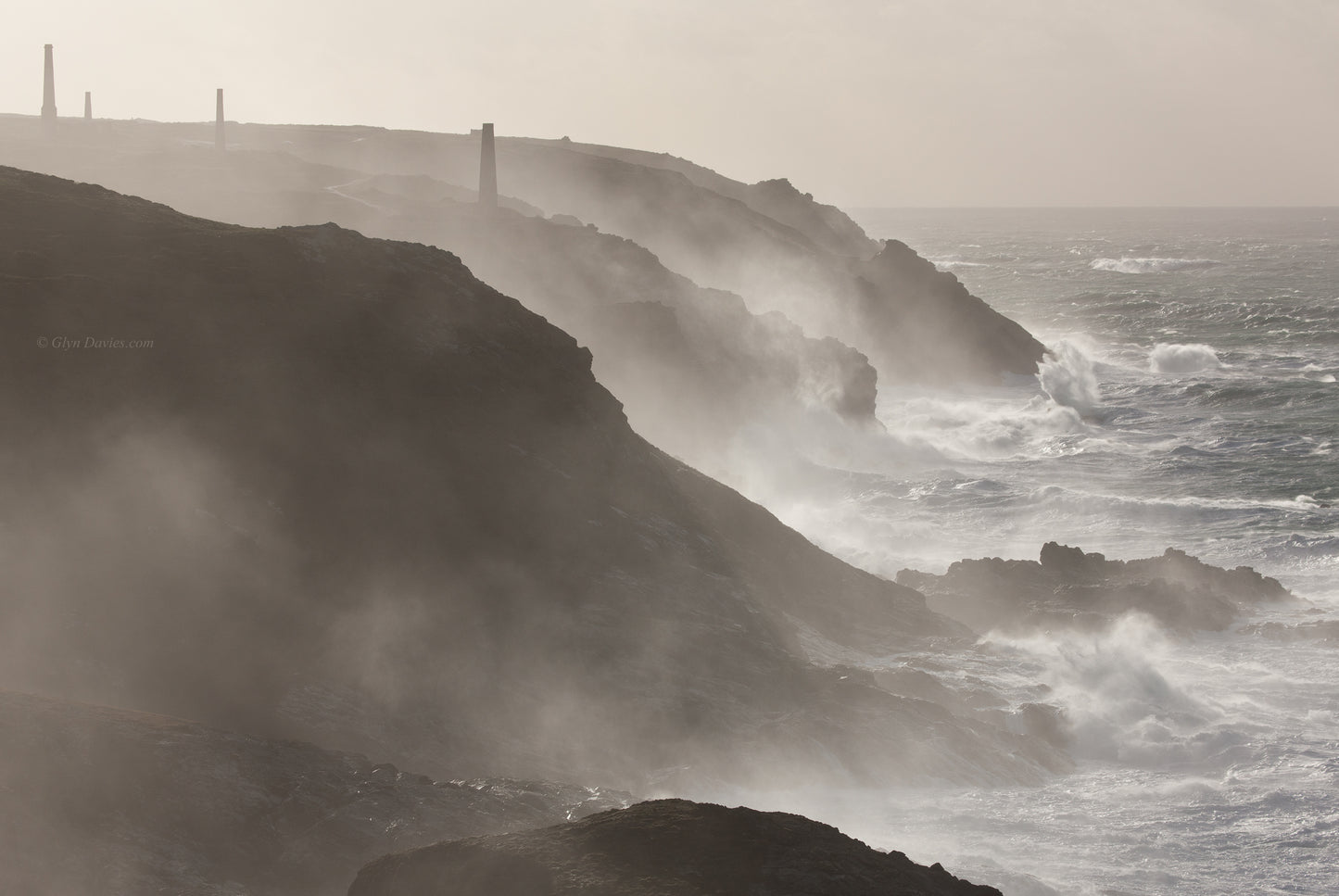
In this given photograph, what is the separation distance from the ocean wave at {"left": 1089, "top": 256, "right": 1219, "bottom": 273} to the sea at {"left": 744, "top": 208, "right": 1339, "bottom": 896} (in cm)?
5637

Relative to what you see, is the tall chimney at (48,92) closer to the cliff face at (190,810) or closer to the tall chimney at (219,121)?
the tall chimney at (219,121)

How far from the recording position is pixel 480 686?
66.4ft

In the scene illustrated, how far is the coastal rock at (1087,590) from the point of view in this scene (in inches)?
1252

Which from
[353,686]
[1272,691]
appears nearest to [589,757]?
[353,686]

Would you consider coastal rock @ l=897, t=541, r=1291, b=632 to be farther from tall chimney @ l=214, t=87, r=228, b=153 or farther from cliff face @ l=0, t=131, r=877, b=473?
tall chimney @ l=214, t=87, r=228, b=153

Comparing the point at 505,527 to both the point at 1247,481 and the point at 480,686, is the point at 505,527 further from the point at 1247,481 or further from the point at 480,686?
the point at 1247,481

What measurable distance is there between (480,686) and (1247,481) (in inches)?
1530

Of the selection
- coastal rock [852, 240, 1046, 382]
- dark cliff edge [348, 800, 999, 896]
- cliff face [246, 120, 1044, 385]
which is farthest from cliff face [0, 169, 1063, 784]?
cliff face [246, 120, 1044, 385]

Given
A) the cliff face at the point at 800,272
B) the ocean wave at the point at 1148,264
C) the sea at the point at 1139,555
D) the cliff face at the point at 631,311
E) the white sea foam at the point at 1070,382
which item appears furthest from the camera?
the ocean wave at the point at 1148,264

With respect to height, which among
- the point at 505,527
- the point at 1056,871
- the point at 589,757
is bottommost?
the point at 1056,871

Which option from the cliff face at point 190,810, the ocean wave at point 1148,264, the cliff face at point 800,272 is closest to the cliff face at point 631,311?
the cliff face at point 800,272

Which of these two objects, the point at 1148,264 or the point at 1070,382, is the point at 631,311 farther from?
the point at 1148,264

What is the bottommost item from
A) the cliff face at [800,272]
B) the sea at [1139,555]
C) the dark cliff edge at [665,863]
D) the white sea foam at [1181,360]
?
the sea at [1139,555]

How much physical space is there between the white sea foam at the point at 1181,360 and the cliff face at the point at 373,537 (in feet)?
187
